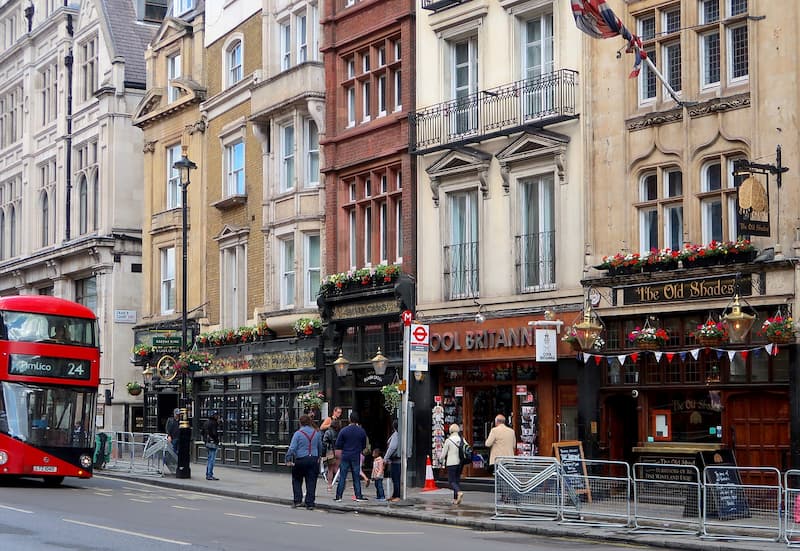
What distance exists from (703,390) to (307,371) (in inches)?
520

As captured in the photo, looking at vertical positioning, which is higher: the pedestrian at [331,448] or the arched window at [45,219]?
the arched window at [45,219]

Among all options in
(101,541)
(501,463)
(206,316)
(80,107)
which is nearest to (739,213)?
(501,463)

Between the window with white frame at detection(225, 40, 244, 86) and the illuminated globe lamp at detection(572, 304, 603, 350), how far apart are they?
57.8ft

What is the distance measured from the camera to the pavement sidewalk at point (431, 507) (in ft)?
61.8

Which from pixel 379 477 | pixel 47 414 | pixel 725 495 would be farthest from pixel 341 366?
pixel 725 495

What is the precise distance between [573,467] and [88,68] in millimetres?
34852

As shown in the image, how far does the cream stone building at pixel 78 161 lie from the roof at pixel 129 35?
0.05 metres

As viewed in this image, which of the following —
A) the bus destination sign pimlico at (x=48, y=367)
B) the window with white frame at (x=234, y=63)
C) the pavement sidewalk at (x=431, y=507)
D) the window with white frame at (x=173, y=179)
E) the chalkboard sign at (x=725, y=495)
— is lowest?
the pavement sidewalk at (x=431, y=507)

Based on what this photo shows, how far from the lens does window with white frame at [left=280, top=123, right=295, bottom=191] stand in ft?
120

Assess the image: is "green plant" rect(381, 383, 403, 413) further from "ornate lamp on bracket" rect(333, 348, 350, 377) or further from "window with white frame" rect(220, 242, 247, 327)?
"window with white frame" rect(220, 242, 247, 327)

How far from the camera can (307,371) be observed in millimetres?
35031

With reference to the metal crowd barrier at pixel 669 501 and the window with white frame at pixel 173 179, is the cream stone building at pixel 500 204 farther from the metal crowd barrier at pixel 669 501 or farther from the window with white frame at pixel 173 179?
the window with white frame at pixel 173 179

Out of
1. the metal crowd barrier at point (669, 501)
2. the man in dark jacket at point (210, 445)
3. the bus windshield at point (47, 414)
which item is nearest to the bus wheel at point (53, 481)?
the bus windshield at point (47, 414)

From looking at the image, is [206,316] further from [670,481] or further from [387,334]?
[670,481]
